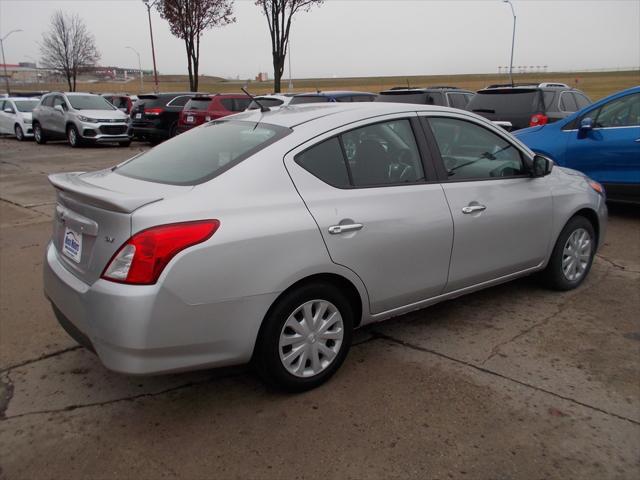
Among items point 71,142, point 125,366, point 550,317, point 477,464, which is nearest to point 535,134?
point 550,317

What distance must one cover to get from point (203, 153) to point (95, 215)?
815mm

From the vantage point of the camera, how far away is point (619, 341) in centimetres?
377

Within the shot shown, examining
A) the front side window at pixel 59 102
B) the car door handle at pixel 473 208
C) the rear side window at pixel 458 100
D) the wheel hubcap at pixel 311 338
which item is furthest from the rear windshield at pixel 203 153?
the front side window at pixel 59 102

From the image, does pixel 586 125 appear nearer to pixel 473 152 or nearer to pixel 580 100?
pixel 473 152

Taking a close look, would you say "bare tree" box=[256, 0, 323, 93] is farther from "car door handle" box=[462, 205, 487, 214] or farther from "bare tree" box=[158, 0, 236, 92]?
"car door handle" box=[462, 205, 487, 214]

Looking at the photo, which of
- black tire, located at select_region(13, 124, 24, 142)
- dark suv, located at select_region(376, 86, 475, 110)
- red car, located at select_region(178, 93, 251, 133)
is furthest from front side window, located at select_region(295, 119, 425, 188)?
black tire, located at select_region(13, 124, 24, 142)

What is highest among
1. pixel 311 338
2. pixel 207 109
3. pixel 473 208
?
pixel 207 109

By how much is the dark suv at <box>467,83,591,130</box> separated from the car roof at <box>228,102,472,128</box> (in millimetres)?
6618

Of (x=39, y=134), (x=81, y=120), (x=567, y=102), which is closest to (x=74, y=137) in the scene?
(x=81, y=120)

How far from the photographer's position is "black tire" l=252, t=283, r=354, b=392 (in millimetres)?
2869

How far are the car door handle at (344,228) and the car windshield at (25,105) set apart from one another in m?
21.2

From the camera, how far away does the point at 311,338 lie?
10.0 feet

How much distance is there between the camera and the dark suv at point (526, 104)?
9.76 m

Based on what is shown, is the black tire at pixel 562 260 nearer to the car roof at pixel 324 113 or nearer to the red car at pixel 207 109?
the car roof at pixel 324 113
